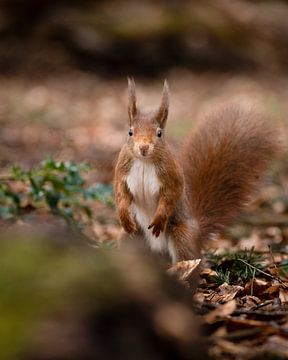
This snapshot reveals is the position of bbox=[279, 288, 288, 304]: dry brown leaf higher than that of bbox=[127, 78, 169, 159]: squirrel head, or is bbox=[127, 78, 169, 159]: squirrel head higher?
bbox=[127, 78, 169, 159]: squirrel head

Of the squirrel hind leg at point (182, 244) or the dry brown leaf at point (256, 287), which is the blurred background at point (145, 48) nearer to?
the squirrel hind leg at point (182, 244)

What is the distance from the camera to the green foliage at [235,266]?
12.8 feet

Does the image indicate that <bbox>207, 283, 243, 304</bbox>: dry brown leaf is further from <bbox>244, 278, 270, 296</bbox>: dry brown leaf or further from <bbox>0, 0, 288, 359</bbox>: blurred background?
<bbox>0, 0, 288, 359</bbox>: blurred background

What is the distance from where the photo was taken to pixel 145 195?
3.89 metres

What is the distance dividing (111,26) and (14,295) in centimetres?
1014

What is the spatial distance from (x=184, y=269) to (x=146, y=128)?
2.18 ft

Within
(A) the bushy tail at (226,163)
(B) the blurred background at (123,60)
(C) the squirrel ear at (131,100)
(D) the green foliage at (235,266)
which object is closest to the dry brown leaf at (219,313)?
(D) the green foliage at (235,266)

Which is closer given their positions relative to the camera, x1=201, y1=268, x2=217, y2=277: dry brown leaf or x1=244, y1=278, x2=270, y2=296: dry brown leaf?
x1=244, y1=278, x2=270, y2=296: dry brown leaf

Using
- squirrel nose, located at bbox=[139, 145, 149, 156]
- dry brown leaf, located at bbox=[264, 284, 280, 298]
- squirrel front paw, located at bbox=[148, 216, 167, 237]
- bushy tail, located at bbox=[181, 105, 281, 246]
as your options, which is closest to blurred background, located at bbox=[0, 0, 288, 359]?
bushy tail, located at bbox=[181, 105, 281, 246]

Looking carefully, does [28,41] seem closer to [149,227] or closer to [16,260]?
[149,227]

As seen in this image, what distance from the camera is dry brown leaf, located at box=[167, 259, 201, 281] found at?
3.54 m

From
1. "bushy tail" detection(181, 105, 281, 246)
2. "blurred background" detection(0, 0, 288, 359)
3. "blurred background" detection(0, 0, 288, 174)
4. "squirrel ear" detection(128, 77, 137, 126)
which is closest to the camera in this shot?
"squirrel ear" detection(128, 77, 137, 126)

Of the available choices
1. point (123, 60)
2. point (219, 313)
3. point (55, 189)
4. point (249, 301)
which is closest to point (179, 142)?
point (55, 189)

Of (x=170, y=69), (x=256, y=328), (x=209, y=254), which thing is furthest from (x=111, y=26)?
(x=256, y=328)
